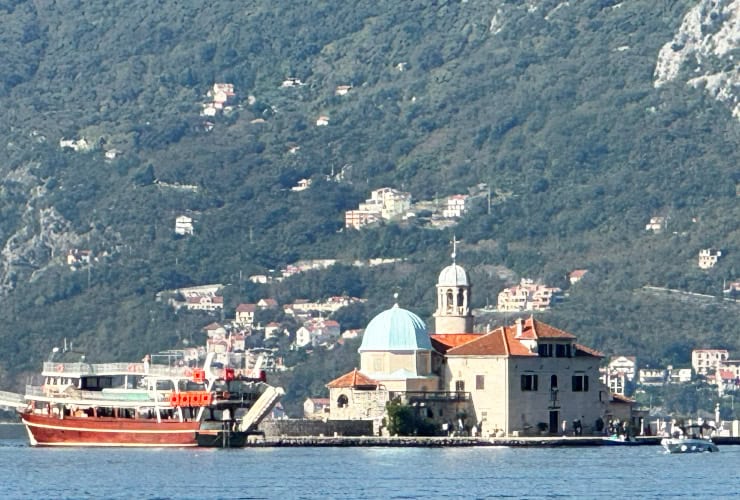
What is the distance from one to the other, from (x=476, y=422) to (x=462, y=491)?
39860 mm

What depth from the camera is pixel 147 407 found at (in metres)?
159

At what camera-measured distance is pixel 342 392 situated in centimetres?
16400

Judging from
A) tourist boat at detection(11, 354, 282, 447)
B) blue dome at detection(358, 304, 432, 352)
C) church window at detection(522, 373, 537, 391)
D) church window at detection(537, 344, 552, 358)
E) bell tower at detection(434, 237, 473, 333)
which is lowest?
tourist boat at detection(11, 354, 282, 447)

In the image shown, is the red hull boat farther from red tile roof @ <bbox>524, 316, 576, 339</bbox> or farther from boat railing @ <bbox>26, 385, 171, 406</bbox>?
red tile roof @ <bbox>524, 316, 576, 339</bbox>

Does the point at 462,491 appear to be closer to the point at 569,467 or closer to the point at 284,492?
the point at 284,492

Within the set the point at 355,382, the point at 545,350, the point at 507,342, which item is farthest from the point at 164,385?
the point at 545,350

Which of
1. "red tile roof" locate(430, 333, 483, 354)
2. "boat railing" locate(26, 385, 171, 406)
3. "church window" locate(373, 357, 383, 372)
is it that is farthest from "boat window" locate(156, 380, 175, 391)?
"red tile roof" locate(430, 333, 483, 354)

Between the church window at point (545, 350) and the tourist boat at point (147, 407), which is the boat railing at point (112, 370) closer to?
the tourist boat at point (147, 407)

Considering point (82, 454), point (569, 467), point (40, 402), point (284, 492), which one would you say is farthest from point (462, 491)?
point (40, 402)

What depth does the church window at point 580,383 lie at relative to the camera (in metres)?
165

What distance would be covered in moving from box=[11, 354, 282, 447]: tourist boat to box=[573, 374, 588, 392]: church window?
16.4m

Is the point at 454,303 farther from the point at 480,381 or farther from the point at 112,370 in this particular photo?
the point at 112,370

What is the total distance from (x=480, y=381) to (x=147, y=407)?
688 inches

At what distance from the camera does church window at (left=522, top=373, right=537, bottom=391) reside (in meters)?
162
